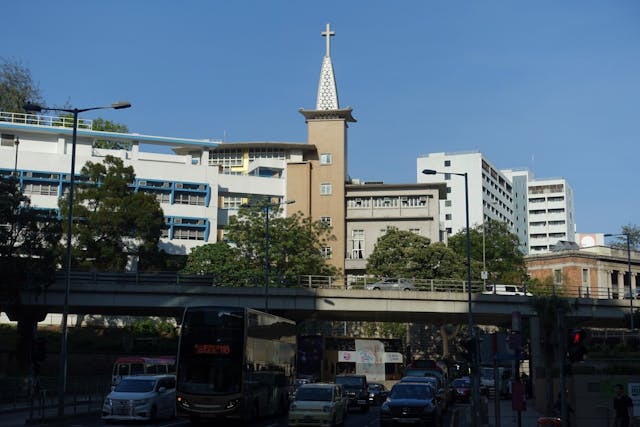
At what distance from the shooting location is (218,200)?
307 feet

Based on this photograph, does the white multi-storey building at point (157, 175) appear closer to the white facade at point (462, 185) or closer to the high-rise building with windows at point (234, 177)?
the high-rise building with windows at point (234, 177)

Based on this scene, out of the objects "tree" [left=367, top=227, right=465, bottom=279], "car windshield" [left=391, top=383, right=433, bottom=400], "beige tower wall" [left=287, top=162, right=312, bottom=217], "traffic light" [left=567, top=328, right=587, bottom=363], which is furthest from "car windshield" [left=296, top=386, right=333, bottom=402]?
"beige tower wall" [left=287, top=162, right=312, bottom=217]

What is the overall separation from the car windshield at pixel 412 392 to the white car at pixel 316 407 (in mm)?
2028

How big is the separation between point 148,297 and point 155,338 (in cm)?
1467

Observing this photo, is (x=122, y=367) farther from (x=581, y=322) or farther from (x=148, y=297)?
(x=581, y=322)

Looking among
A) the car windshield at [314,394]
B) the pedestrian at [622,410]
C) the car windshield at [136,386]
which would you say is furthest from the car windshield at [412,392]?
the car windshield at [136,386]

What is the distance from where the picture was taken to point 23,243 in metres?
54.2

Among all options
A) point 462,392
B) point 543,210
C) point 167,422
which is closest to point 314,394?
point 167,422

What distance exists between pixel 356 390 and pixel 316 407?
Answer: 11.6 metres

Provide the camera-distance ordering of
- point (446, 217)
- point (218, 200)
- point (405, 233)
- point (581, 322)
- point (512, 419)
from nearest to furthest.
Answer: point (512, 419)
point (581, 322)
point (405, 233)
point (218, 200)
point (446, 217)

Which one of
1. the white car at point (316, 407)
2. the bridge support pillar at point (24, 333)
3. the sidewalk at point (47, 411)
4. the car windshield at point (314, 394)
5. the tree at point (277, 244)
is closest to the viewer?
the white car at point (316, 407)

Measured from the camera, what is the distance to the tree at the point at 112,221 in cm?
6969

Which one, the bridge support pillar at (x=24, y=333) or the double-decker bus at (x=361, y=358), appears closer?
the bridge support pillar at (x=24, y=333)

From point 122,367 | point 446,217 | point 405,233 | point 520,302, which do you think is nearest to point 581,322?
point 520,302
